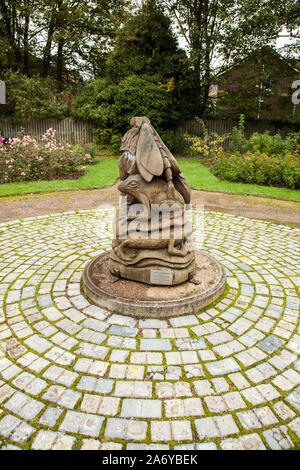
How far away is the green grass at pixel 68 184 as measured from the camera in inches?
394

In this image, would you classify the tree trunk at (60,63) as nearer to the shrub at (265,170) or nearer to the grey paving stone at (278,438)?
the shrub at (265,170)

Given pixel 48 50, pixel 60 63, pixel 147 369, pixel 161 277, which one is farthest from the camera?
pixel 60 63

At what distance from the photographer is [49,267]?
470 centimetres

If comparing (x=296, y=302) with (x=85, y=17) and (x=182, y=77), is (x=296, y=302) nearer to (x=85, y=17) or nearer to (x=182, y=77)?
(x=182, y=77)

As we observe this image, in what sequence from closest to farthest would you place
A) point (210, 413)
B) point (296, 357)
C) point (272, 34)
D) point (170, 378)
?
point (210, 413)
point (170, 378)
point (296, 357)
point (272, 34)

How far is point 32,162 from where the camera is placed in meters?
11.8

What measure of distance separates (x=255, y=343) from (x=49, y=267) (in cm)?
326

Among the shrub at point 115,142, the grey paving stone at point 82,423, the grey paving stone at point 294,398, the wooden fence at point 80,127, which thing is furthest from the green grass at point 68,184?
the grey paving stone at point 294,398

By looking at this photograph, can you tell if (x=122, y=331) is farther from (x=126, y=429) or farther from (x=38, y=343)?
(x=126, y=429)

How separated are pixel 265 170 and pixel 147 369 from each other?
10939 millimetres

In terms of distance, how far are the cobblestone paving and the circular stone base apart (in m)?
0.13

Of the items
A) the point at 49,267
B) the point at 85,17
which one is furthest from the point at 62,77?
the point at 49,267

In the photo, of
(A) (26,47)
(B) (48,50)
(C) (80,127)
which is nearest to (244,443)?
(C) (80,127)

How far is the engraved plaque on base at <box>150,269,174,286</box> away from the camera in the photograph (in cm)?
378
